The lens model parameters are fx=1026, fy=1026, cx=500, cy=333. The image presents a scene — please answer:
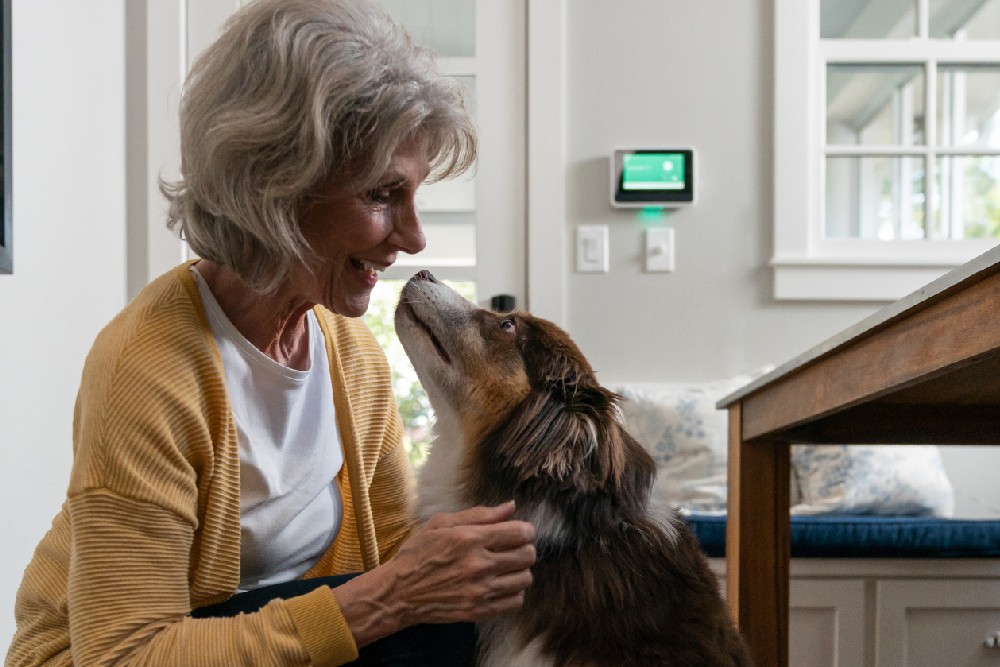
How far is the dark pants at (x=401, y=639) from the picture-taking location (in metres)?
1.26

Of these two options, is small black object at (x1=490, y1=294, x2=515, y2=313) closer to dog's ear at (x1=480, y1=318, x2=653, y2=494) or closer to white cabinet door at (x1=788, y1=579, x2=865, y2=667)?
white cabinet door at (x1=788, y1=579, x2=865, y2=667)

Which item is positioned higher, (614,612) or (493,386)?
(493,386)

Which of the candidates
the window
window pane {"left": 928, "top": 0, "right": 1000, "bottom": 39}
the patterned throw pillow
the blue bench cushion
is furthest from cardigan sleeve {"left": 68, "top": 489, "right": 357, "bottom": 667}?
window pane {"left": 928, "top": 0, "right": 1000, "bottom": 39}

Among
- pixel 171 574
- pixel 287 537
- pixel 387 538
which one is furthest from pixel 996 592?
pixel 171 574

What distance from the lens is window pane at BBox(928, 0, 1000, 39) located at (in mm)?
3404

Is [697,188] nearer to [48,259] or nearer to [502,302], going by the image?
[502,302]

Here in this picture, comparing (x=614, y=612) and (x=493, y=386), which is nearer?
(x=614, y=612)

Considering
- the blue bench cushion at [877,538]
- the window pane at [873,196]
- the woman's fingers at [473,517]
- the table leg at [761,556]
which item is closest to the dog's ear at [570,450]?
the woman's fingers at [473,517]

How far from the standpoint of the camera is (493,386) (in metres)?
1.47

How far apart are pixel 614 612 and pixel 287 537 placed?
18.4 inches

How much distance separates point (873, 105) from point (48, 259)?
8.38ft

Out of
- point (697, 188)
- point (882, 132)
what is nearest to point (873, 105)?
point (882, 132)

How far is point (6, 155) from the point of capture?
194cm

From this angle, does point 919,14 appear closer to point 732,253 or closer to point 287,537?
point 732,253
